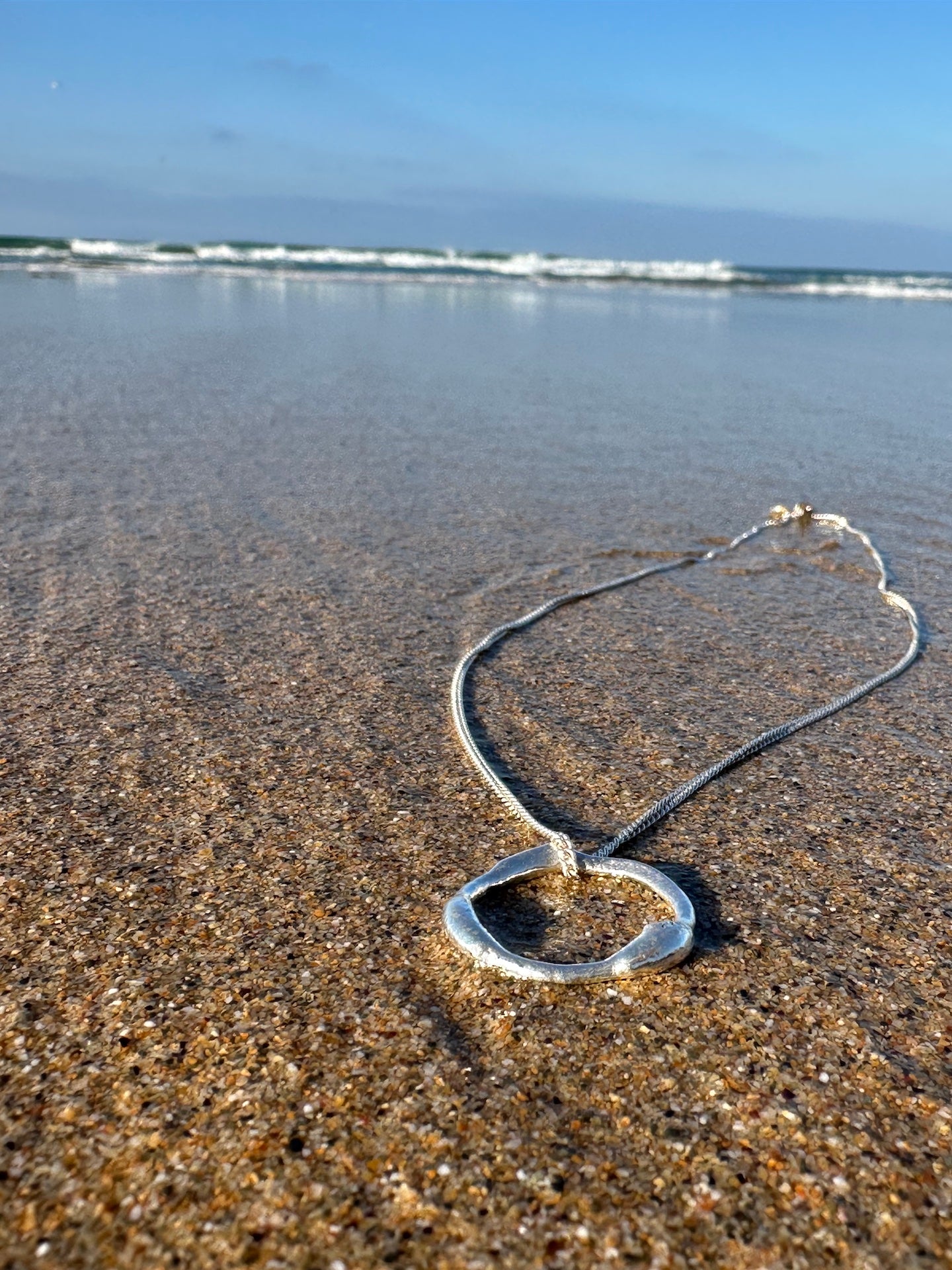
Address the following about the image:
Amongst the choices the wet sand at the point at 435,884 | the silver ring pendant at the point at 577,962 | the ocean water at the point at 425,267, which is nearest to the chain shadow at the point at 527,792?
the wet sand at the point at 435,884

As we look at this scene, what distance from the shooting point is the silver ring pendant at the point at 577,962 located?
5.20 ft

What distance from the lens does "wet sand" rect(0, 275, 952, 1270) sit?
1.23m

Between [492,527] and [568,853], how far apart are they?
258 centimetres

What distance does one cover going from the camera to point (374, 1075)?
140 centimetres

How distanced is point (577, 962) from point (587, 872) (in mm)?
229

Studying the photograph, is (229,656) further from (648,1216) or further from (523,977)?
(648,1216)

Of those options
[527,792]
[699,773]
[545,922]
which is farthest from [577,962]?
[699,773]

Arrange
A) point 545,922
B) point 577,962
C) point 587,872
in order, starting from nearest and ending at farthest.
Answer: point 577,962 < point 545,922 < point 587,872

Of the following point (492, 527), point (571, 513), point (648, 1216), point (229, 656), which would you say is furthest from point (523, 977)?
point (571, 513)

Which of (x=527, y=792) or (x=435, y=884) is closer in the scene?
(x=435, y=884)

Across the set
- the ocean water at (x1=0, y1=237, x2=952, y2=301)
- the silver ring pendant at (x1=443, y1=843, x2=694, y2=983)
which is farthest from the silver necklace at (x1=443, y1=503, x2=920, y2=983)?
the ocean water at (x1=0, y1=237, x2=952, y2=301)

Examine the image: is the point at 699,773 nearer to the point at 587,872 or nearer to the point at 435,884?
the point at 587,872

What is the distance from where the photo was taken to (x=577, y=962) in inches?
66.4

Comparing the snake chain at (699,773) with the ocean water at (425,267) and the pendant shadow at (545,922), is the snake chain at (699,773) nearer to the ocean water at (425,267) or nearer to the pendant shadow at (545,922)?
the pendant shadow at (545,922)
